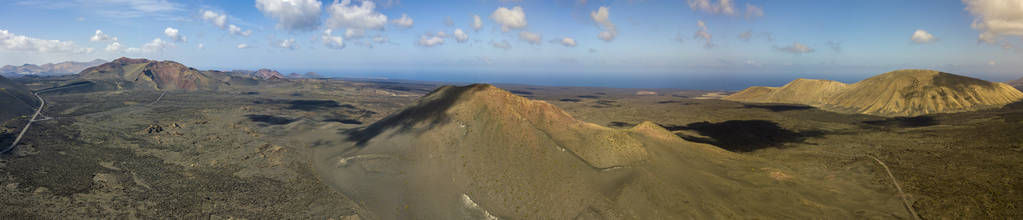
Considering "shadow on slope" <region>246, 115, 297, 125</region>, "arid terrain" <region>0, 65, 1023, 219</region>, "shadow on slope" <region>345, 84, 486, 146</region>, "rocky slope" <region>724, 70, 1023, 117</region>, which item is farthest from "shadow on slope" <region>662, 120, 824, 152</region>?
"shadow on slope" <region>246, 115, 297, 125</region>

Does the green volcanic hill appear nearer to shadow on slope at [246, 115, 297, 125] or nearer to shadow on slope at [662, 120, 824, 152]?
shadow on slope at [246, 115, 297, 125]

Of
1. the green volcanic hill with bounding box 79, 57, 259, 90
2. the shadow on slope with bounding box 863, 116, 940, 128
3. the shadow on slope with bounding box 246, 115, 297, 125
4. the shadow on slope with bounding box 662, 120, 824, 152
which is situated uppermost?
the green volcanic hill with bounding box 79, 57, 259, 90

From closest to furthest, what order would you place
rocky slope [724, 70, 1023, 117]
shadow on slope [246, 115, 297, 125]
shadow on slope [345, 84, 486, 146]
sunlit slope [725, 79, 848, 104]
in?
shadow on slope [345, 84, 486, 146] < shadow on slope [246, 115, 297, 125] < rocky slope [724, 70, 1023, 117] < sunlit slope [725, 79, 848, 104]

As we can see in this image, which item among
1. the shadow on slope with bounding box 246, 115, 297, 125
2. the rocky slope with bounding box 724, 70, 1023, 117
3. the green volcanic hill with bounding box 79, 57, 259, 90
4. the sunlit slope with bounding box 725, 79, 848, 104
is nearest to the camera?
the shadow on slope with bounding box 246, 115, 297, 125

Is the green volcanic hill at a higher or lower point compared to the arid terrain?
higher

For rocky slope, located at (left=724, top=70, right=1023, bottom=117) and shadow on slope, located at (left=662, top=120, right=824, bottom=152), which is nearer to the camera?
shadow on slope, located at (left=662, top=120, right=824, bottom=152)

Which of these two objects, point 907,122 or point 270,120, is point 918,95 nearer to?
point 907,122
